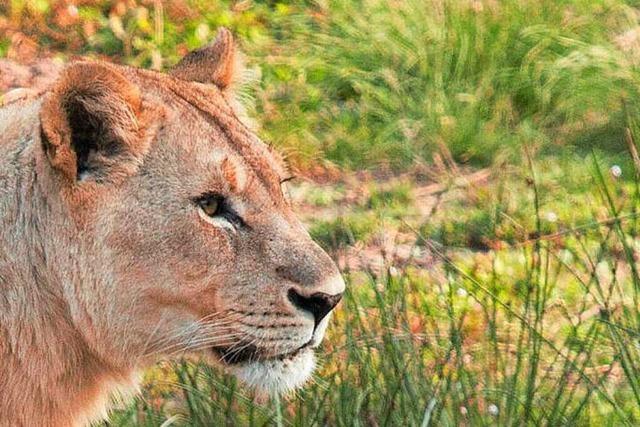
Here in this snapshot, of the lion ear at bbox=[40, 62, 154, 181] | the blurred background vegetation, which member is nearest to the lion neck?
the lion ear at bbox=[40, 62, 154, 181]

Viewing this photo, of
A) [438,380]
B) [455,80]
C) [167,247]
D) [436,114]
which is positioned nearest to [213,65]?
[167,247]

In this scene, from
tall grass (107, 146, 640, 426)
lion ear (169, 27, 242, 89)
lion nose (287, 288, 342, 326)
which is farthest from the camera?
lion ear (169, 27, 242, 89)

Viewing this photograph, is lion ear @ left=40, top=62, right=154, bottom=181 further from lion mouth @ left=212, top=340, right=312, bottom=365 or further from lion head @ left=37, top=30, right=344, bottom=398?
lion mouth @ left=212, top=340, right=312, bottom=365

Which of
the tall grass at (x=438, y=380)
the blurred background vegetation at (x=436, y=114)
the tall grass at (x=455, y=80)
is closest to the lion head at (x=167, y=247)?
the tall grass at (x=438, y=380)

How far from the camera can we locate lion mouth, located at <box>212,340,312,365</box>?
148 inches

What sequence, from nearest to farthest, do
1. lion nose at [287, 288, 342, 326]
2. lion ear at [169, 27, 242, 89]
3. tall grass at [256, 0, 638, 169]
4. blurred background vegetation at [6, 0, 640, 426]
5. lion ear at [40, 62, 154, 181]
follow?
lion ear at [40, 62, 154, 181], lion nose at [287, 288, 342, 326], lion ear at [169, 27, 242, 89], blurred background vegetation at [6, 0, 640, 426], tall grass at [256, 0, 638, 169]

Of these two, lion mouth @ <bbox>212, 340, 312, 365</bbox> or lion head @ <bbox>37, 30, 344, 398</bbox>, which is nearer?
lion head @ <bbox>37, 30, 344, 398</bbox>

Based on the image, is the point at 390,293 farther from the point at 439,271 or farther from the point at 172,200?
the point at 439,271

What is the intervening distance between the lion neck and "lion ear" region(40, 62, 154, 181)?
4.2 inches

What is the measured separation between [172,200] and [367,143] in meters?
3.94

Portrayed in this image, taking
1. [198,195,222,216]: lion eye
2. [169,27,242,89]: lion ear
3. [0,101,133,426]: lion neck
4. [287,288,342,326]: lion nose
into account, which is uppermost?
[169,27,242,89]: lion ear

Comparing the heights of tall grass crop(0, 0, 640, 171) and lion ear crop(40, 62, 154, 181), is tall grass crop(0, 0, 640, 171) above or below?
above

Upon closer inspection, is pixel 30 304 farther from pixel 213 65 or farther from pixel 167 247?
pixel 213 65

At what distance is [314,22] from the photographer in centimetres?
875
